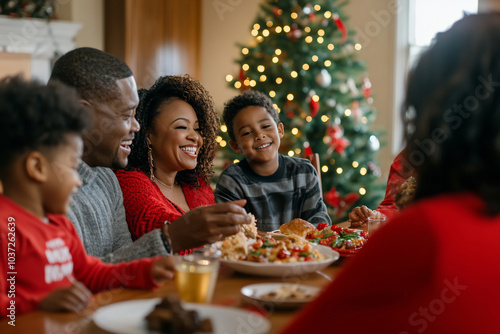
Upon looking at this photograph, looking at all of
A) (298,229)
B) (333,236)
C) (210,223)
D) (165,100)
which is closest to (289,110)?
(165,100)

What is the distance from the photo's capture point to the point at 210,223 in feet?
4.96

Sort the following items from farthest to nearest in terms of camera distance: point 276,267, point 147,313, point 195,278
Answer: point 276,267 < point 195,278 < point 147,313

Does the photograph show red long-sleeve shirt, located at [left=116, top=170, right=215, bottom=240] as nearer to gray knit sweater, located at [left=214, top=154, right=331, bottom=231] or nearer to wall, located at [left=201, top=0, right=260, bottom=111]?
gray knit sweater, located at [left=214, top=154, right=331, bottom=231]

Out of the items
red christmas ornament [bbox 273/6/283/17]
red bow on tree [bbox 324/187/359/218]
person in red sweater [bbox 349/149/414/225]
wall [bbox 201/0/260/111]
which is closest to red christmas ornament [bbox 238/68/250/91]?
red christmas ornament [bbox 273/6/283/17]

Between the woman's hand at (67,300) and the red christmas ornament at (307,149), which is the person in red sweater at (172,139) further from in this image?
the red christmas ornament at (307,149)

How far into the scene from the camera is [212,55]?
6.10 metres

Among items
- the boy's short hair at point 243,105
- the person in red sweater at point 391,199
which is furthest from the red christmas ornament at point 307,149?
the person in red sweater at point 391,199

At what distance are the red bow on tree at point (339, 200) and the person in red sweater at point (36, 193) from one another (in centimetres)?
320

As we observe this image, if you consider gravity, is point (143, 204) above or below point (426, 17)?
below

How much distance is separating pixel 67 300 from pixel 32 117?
35cm

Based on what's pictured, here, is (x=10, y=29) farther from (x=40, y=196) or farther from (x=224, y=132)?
(x=40, y=196)

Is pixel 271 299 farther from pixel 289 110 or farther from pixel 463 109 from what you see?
pixel 289 110

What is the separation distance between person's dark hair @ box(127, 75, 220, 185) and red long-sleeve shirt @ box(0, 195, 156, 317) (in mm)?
903

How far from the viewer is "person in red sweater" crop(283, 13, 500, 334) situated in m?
0.77
